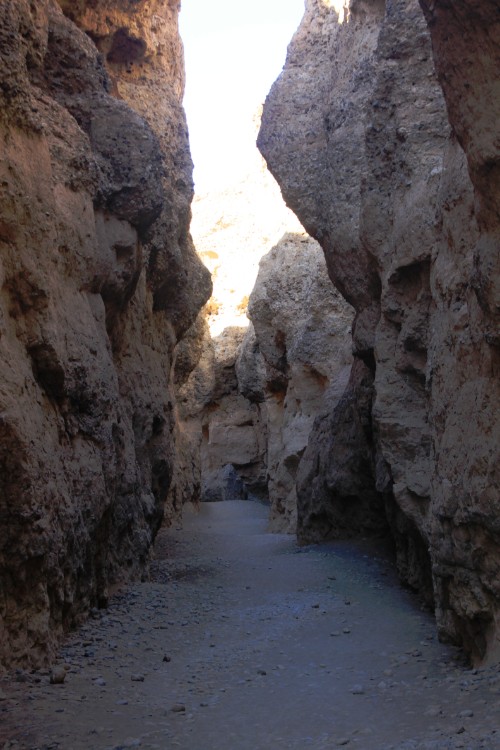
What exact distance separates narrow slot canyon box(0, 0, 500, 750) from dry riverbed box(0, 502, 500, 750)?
0.09ft

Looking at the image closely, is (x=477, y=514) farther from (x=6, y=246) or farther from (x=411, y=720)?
(x=6, y=246)

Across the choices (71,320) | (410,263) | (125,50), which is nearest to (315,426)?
(410,263)

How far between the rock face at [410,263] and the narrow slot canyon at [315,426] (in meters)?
0.03

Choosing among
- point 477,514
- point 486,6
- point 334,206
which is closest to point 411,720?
point 477,514

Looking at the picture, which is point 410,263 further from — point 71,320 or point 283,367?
point 283,367

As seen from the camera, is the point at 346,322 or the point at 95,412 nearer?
the point at 95,412

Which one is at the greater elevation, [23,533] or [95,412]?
[95,412]

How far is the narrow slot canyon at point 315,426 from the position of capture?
15.3 ft

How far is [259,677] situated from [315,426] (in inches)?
333

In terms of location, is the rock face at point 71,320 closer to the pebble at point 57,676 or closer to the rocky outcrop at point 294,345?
the pebble at point 57,676

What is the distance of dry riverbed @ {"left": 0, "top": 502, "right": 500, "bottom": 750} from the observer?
4.14m

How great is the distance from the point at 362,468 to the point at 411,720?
7280mm

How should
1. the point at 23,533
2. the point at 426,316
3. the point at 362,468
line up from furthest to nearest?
the point at 362,468, the point at 426,316, the point at 23,533

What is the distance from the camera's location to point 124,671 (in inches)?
221
